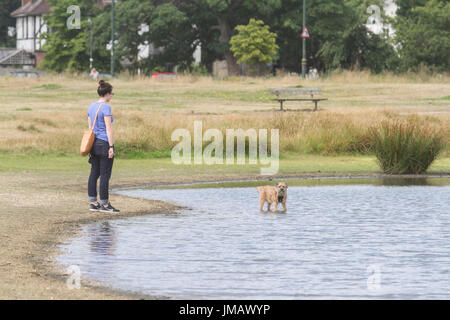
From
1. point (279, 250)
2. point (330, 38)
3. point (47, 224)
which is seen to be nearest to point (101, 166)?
point (47, 224)

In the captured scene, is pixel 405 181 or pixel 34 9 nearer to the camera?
pixel 405 181

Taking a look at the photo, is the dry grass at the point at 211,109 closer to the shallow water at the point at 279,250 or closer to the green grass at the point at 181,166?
the green grass at the point at 181,166

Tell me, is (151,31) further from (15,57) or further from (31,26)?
(31,26)

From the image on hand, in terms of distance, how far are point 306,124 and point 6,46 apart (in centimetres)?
9278

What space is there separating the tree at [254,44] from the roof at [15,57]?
3914 centimetres

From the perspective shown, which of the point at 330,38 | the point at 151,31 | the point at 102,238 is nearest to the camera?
Answer: the point at 102,238

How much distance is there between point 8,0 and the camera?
384 ft

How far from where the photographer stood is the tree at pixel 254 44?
7012 cm

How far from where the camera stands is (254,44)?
71.0 meters

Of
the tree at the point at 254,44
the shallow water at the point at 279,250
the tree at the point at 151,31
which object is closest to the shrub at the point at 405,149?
the shallow water at the point at 279,250

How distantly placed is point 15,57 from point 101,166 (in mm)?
92388
